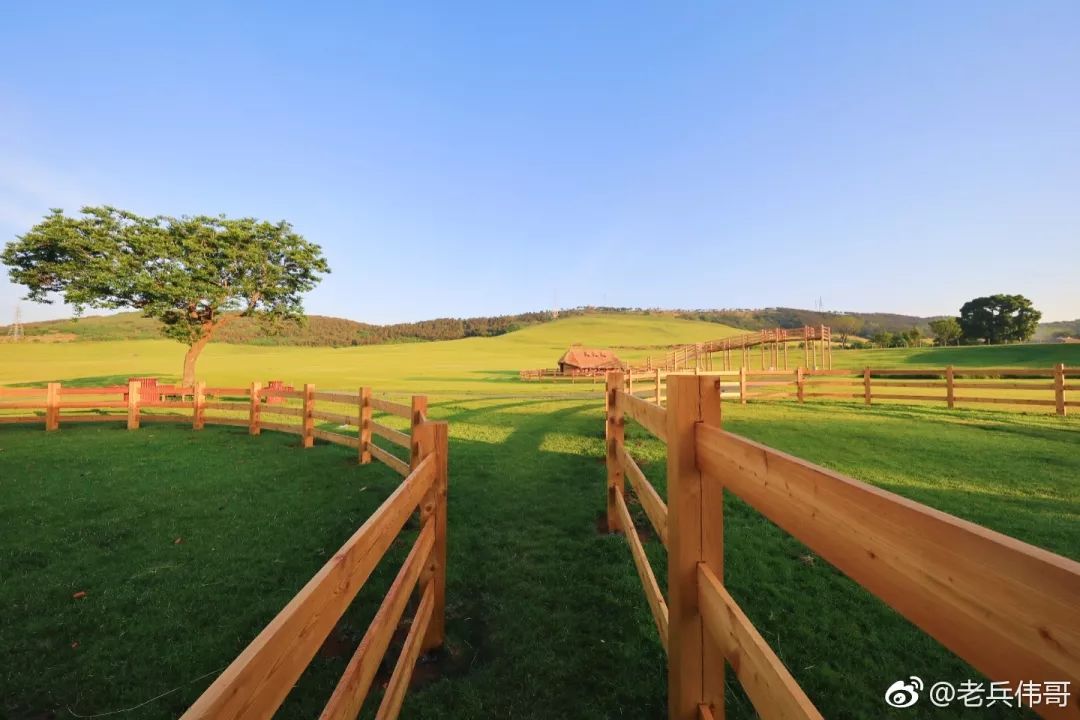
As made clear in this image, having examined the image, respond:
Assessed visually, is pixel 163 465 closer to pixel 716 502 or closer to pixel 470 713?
pixel 470 713

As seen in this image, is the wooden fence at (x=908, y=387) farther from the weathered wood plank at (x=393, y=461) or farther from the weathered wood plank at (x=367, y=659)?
the weathered wood plank at (x=367, y=659)

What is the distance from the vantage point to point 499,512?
228 inches

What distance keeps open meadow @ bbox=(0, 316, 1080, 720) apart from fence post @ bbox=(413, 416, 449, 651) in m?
0.17

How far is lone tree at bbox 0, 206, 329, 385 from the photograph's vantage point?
20094 mm

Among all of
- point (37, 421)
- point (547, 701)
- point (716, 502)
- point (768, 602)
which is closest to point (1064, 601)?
point (716, 502)

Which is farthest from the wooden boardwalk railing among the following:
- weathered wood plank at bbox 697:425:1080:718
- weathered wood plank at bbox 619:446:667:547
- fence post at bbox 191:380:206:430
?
fence post at bbox 191:380:206:430

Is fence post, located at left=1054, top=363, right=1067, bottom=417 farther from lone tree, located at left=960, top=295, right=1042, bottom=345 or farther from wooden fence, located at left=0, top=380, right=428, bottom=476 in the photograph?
lone tree, located at left=960, top=295, right=1042, bottom=345

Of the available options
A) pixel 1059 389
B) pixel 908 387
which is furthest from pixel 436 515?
pixel 908 387

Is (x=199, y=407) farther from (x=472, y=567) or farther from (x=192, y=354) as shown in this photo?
(x=192, y=354)

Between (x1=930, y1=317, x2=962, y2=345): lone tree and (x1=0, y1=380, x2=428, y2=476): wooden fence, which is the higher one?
(x1=930, y1=317, x2=962, y2=345): lone tree

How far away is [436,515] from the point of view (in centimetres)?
336

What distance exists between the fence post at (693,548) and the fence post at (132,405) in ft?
46.2

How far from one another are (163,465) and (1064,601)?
10.1 metres

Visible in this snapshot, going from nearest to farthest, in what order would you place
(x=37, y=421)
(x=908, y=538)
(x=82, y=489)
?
(x=908, y=538), (x=82, y=489), (x=37, y=421)
